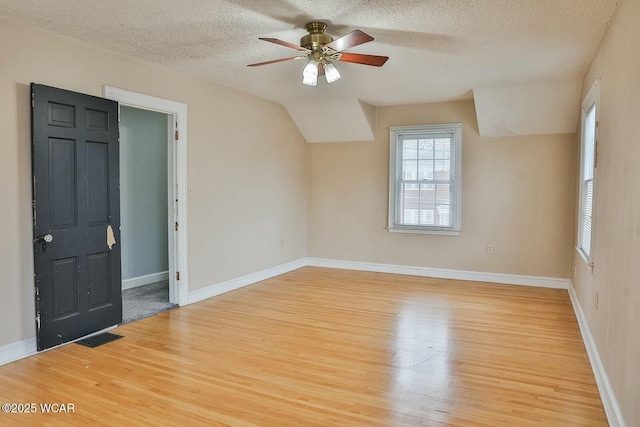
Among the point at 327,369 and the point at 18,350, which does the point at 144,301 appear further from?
the point at 327,369

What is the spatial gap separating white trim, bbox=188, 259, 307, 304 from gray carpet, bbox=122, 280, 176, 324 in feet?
1.00

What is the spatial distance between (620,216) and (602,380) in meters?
1.03

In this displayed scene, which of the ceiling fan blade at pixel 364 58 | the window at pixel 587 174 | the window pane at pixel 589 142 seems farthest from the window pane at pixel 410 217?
the ceiling fan blade at pixel 364 58

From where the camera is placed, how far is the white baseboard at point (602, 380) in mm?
2236

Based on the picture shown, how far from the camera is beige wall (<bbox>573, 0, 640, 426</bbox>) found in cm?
207

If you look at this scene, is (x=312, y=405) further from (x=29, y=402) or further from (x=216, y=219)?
(x=216, y=219)

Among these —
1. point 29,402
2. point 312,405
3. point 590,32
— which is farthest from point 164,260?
point 590,32

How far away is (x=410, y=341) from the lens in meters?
3.58

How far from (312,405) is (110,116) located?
289cm

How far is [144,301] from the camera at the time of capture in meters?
4.79

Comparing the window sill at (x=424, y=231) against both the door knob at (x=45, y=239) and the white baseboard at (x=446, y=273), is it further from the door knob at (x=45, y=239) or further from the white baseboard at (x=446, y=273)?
the door knob at (x=45, y=239)

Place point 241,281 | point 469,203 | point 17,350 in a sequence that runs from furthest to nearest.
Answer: point 469,203
point 241,281
point 17,350

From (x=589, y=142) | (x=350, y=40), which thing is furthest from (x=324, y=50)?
(x=589, y=142)

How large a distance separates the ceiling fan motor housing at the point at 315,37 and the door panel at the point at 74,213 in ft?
5.90
